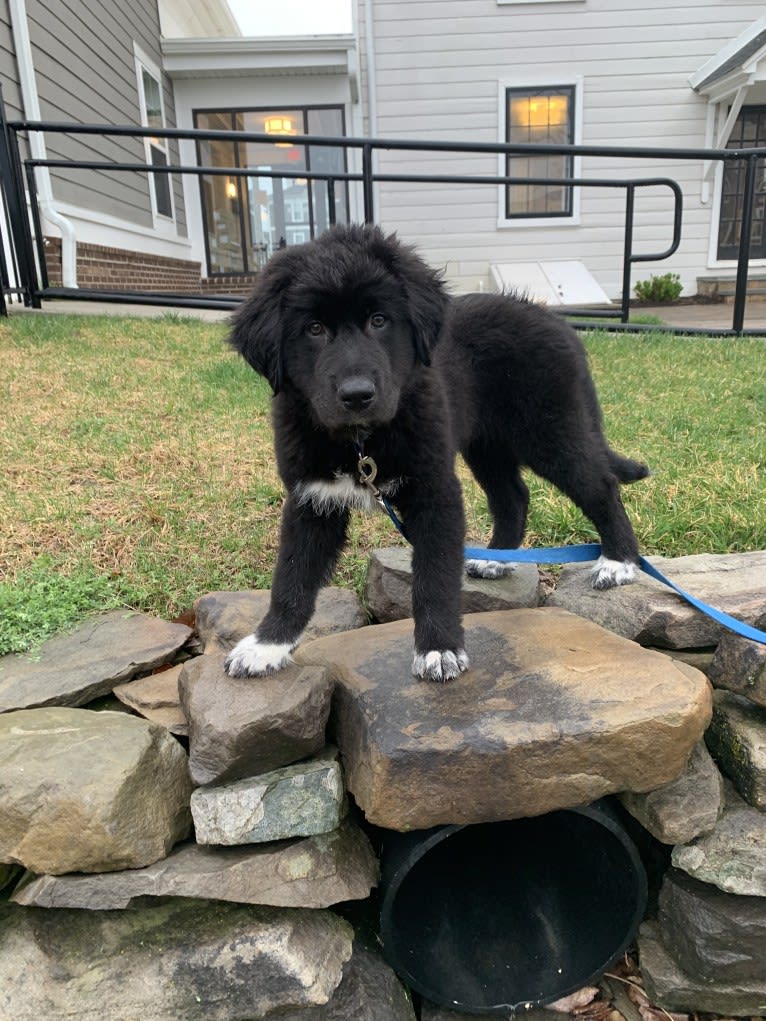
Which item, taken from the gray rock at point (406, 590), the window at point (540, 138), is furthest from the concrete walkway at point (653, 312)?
the gray rock at point (406, 590)

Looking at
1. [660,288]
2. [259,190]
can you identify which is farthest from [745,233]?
[259,190]

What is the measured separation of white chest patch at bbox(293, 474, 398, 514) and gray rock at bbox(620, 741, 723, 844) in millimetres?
1285

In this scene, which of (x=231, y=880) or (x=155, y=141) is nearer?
(x=231, y=880)

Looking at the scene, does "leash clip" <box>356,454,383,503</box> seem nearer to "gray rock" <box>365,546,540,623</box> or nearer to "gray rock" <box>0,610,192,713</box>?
"gray rock" <box>365,546,540,623</box>

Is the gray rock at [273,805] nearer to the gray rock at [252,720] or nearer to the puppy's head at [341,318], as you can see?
the gray rock at [252,720]

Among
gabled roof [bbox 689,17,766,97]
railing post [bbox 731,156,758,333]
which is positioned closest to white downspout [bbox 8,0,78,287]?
railing post [bbox 731,156,758,333]

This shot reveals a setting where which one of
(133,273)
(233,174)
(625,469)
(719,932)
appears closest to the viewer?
(719,932)

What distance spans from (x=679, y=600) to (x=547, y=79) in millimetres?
13445

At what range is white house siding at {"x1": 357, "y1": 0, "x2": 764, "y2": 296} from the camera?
13289 mm

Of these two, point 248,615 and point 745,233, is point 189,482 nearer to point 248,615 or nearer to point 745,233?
point 248,615

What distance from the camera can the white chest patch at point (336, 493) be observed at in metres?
2.45

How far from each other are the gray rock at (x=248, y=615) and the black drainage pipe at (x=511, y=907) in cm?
83

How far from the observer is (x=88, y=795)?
2.17 meters

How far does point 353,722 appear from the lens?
2.36m
